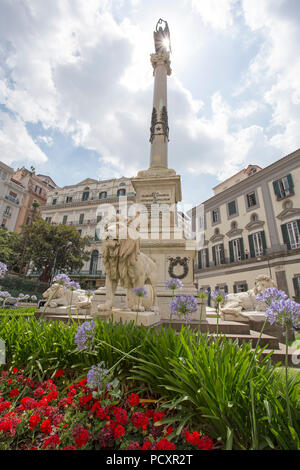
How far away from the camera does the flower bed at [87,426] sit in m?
1.28

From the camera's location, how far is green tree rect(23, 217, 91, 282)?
25.1m

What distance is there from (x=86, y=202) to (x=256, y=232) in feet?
93.5

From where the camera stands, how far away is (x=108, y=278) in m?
3.68

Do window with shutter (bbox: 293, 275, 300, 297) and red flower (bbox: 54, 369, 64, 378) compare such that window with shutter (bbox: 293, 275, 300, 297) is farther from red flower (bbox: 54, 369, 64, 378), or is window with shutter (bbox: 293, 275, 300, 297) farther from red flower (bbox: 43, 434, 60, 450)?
red flower (bbox: 43, 434, 60, 450)

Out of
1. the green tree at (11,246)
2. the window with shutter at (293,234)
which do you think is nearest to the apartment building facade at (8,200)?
the green tree at (11,246)

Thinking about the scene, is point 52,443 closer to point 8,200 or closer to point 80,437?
point 80,437

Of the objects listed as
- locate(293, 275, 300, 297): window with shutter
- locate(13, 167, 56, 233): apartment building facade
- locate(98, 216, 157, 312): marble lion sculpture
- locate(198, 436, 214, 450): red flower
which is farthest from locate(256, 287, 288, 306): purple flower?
locate(13, 167, 56, 233): apartment building facade

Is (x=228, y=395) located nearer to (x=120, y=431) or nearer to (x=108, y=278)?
(x=120, y=431)

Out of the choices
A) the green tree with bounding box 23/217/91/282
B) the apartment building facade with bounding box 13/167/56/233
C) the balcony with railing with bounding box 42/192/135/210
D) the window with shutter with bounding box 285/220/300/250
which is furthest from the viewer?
the apartment building facade with bounding box 13/167/56/233

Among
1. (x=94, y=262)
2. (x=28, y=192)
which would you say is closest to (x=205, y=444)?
(x=94, y=262)

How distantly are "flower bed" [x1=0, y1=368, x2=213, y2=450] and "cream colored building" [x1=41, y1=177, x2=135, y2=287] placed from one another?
33.2m

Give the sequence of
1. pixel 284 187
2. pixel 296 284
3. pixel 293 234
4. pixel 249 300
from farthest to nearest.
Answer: pixel 284 187 → pixel 293 234 → pixel 296 284 → pixel 249 300

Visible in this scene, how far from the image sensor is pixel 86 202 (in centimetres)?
3881
